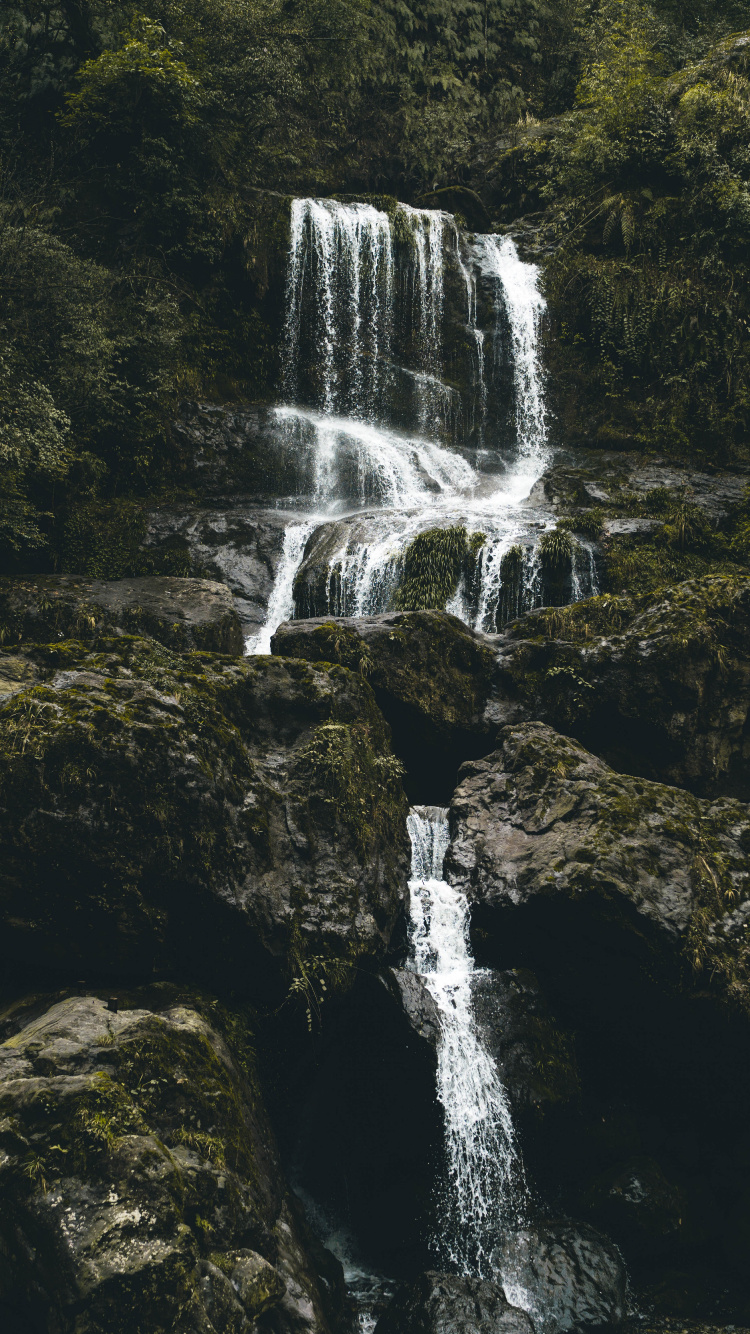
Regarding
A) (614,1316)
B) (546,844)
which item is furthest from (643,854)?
(614,1316)

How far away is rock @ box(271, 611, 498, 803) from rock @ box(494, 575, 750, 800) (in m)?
0.39

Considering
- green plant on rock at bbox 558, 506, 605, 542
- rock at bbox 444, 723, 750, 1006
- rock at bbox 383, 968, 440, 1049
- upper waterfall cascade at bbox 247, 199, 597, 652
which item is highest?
upper waterfall cascade at bbox 247, 199, 597, 652

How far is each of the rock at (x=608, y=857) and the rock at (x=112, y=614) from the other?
3.60 meters

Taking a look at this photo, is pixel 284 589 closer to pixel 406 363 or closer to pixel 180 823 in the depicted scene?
pixel 180 823

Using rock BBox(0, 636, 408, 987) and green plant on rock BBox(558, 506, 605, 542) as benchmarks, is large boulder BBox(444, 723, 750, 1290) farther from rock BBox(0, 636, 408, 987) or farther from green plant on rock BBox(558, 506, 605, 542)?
green plant on rock BBox(558, 506, 605, 542)

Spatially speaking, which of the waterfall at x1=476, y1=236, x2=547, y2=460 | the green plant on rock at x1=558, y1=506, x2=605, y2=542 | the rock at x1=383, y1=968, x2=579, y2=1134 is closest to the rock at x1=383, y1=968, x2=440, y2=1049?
the rock at x1=383, y1=968, x2=579, y2=1134

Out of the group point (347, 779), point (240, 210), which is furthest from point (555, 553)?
point (240, 210)

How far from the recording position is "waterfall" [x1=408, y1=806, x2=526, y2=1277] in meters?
5.06

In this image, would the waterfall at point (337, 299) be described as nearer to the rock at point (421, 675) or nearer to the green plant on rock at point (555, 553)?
the green plant on rock at point (555, 553)

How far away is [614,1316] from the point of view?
4.64 metres

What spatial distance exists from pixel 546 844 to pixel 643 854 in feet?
2.64

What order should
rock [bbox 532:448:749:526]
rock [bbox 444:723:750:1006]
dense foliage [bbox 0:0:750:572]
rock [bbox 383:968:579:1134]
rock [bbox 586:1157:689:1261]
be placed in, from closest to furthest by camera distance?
rock [bbox 586:1157:689:1261], rock [bbox 383:968:579:1134], rock [bbox 444:723:750:1006], rock [bbox 532:448:749:526], dense foliage [bbox 0:0:750:572]

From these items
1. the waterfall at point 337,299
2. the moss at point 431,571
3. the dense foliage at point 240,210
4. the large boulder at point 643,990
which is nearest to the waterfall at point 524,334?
the dense foliage at point 240,210

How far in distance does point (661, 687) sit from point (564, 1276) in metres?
5.38
